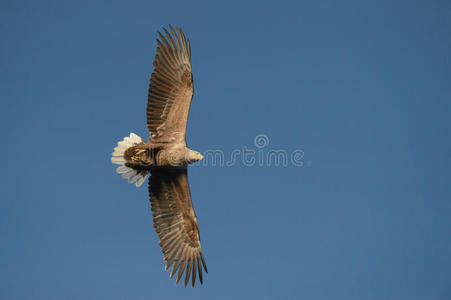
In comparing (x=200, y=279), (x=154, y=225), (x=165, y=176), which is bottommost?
(x=200, y=279)

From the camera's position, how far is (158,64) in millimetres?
9414

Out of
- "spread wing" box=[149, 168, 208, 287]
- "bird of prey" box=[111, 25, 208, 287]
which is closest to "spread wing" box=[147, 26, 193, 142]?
"bird of prey" box=[111, 25, 208, 287]

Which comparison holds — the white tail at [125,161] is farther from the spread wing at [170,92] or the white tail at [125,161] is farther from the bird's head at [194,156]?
A: the bird's head at [194,156]

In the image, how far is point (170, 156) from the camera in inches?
367

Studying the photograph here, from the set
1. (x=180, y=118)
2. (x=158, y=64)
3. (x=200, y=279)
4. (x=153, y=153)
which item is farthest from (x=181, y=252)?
(x=158, y=64)

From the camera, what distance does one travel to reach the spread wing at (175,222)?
384 inches

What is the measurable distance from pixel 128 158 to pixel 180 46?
256 cm

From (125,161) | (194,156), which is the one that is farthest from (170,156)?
(125,161)

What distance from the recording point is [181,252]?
9.85 m

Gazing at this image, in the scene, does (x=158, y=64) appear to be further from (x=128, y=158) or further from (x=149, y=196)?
(x=149, y=196)

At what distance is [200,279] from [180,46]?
4.83 m

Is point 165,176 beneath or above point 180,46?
beneath

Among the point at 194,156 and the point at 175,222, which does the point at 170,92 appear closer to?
the point at 194,156

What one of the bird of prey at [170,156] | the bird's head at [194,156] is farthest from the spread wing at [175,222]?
the bird's head at [194,156]
